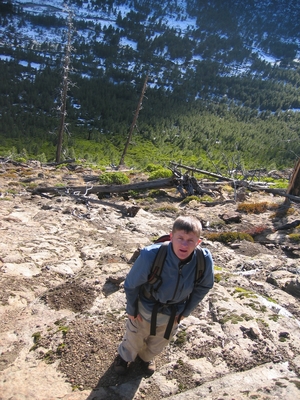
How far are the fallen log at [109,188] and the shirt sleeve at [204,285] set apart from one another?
11.0m

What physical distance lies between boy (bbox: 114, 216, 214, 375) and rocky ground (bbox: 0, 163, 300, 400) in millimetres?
515

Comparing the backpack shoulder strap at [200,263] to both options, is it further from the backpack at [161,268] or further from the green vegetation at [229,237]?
the green vegetation at [229,237]

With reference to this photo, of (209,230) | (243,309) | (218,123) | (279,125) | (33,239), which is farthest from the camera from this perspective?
(279,125)

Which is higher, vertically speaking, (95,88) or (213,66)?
Result: (213,66)

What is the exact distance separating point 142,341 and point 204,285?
4.09ft

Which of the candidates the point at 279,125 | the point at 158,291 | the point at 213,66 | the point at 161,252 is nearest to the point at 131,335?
the point at 158,291

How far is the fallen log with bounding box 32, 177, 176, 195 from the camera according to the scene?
46.7 feet

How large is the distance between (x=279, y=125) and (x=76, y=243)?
11697cm

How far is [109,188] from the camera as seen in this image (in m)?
15.2

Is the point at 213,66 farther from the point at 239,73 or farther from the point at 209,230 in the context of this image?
the point at 209,230

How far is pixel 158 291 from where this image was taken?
11.4 ft

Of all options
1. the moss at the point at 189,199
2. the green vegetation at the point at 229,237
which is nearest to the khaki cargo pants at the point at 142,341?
the green vegetation at the point at 229,237

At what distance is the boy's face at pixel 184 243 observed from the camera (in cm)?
317

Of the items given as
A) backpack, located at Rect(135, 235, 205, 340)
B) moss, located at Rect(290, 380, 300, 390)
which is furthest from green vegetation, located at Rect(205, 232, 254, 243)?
backpack, located at Rect(135, 235, 205, 340)
